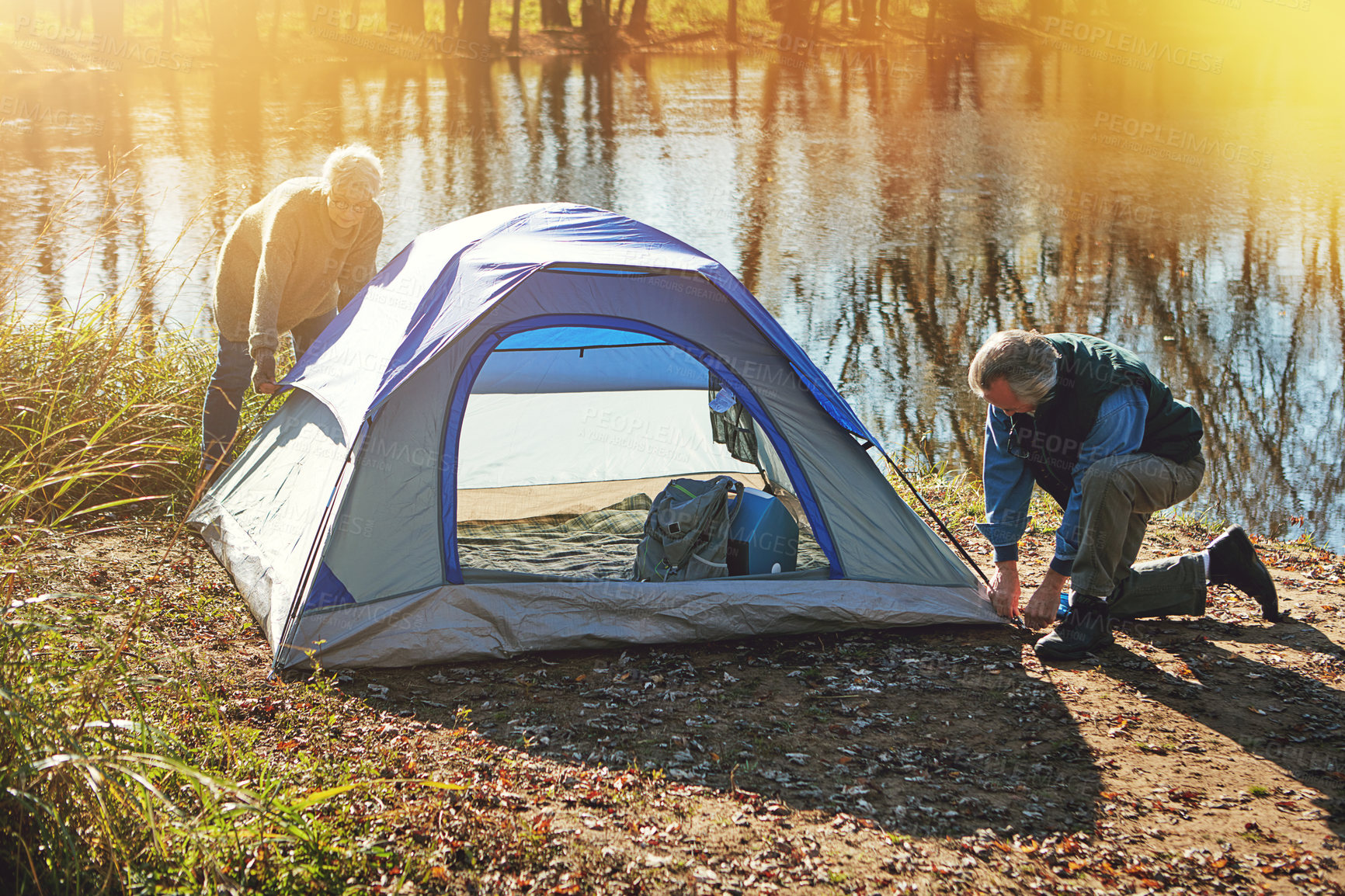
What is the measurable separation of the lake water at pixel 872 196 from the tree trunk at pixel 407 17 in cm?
353

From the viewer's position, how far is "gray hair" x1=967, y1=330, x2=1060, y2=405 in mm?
3279

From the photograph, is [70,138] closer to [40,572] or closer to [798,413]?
[40,572]

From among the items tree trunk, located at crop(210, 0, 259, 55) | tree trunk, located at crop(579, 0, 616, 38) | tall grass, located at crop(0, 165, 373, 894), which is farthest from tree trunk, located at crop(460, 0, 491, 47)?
tall grass, located at crop(0, 165, 373, 894)

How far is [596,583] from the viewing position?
3.60 m

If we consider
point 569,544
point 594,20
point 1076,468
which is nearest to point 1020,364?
point 1076,468

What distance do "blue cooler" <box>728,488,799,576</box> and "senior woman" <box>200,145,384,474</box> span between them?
2196mm

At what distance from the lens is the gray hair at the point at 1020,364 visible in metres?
3.28

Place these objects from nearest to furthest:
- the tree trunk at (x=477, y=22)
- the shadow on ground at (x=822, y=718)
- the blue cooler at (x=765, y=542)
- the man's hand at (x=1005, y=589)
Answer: the shadow on ground at (x=822, y=718)
the man's hand at (x=1005, y=589)
the blue cooler at (x=765, y=542)
the tree trunk at (x=477, y=22)

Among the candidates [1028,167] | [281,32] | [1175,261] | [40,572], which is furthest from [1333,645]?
[281,32]

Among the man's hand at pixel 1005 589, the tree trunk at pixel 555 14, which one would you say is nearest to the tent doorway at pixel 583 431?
the man's hand at pixel 1005 589

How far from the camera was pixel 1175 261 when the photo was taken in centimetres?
1034

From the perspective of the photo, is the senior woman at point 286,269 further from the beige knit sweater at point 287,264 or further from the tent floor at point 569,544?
the tent floor at point 569,544

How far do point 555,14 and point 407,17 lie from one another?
3875 mm

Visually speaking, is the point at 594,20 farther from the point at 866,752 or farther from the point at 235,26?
the point at 866,752
